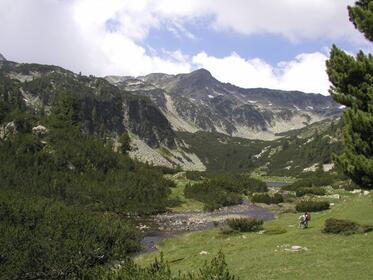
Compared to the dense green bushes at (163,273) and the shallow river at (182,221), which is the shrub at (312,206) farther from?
the dense green bushes at (163,273)

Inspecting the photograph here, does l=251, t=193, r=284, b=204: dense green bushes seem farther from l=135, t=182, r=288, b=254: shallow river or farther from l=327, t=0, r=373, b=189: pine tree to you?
l=327, t=0, r=373, b=189: pine tree

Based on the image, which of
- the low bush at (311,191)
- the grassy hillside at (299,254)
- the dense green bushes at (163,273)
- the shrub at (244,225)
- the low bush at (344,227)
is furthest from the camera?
the low bush at (311,191)

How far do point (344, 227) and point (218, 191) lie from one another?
8206 cm

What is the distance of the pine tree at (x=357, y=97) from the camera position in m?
21.6

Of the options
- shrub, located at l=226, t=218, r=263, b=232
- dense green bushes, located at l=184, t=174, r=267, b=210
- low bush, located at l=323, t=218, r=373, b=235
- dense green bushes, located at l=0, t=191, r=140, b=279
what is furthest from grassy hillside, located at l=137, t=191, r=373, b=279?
dense green bushes, located at l=184, t=174, r=267, b=210

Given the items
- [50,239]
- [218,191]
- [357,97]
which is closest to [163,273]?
[357,97]

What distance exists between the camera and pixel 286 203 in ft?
367

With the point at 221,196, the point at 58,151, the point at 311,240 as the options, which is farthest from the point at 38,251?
the point at 221,196

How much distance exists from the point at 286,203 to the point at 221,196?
15011mm

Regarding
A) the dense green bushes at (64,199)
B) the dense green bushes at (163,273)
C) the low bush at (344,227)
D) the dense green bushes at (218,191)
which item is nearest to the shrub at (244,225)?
the dense green bushes at (64,199)

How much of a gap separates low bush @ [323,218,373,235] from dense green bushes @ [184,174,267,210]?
63.7 meters

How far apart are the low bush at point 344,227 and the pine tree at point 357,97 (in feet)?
55.9

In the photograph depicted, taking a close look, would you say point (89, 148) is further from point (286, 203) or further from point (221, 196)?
point (286, 203)

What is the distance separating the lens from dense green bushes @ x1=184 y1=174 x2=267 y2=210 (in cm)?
11188
